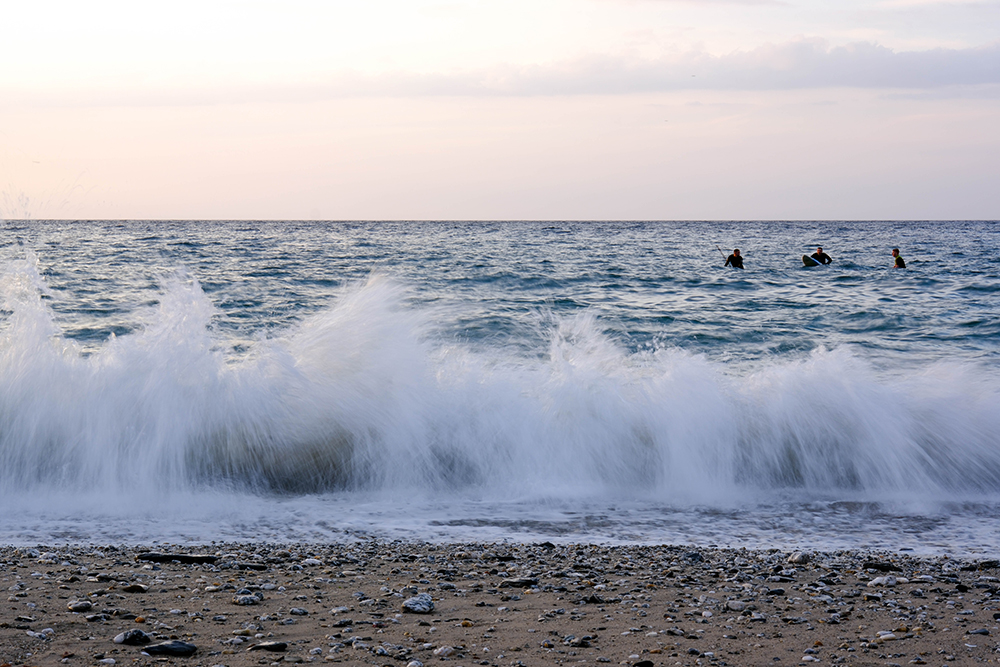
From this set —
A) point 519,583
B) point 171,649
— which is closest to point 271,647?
point 171,649

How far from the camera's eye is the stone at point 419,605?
345 centimetres

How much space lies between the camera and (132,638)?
2908mm

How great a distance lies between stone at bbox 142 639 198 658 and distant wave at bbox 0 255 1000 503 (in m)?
3.55

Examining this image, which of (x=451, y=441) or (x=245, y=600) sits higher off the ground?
(x=245, y=600)

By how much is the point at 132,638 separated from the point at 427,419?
4513 mm

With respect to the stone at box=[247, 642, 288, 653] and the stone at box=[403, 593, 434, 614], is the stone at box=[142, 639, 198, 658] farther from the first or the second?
the stone at box=[403, 593, 434, 614]

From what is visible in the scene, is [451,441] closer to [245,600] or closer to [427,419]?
[427,419]

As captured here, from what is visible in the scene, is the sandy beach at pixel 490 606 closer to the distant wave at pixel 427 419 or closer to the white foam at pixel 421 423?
the white foam at pixel 421 423

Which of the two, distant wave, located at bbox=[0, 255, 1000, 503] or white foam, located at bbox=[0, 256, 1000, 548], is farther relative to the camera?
distant wave, located at bbox=[0, 255, 1000, 503]

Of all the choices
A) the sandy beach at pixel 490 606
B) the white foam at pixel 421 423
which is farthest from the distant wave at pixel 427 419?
the sandy beach at pixel 490 606

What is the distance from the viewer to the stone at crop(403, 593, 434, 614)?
3.45 meters

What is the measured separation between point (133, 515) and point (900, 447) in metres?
6.83

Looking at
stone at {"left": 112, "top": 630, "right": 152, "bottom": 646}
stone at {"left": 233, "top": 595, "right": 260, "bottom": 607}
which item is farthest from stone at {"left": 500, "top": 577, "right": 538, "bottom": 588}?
stone at {"left": 112, "top": 630, "right": 152, "bottom": 646}

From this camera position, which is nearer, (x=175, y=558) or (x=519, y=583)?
(x=519, y=583)
